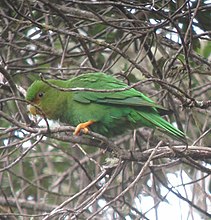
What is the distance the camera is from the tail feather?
444cm

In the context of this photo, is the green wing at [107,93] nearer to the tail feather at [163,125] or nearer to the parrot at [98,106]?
the parrot at [98,106]

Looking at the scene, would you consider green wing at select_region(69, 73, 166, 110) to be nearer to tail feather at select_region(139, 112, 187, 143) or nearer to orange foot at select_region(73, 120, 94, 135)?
tail feather at select_region(139, 112, 187, 143)

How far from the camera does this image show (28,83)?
5711 mm

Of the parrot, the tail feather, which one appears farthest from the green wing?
the tail feather

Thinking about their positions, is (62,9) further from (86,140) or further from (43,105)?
(86,140)

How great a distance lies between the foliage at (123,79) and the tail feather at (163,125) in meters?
0.10

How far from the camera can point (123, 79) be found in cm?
570

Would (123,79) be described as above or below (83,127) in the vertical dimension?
above

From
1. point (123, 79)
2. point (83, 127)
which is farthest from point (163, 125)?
point (123, 79)

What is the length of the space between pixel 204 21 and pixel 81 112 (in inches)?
47.5

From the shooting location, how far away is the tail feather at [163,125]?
14.6 ft

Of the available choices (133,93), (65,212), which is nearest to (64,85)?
(133,93)

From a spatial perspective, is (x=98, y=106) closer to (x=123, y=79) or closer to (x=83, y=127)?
(x=83, y=127)

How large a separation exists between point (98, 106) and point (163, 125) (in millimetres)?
582
